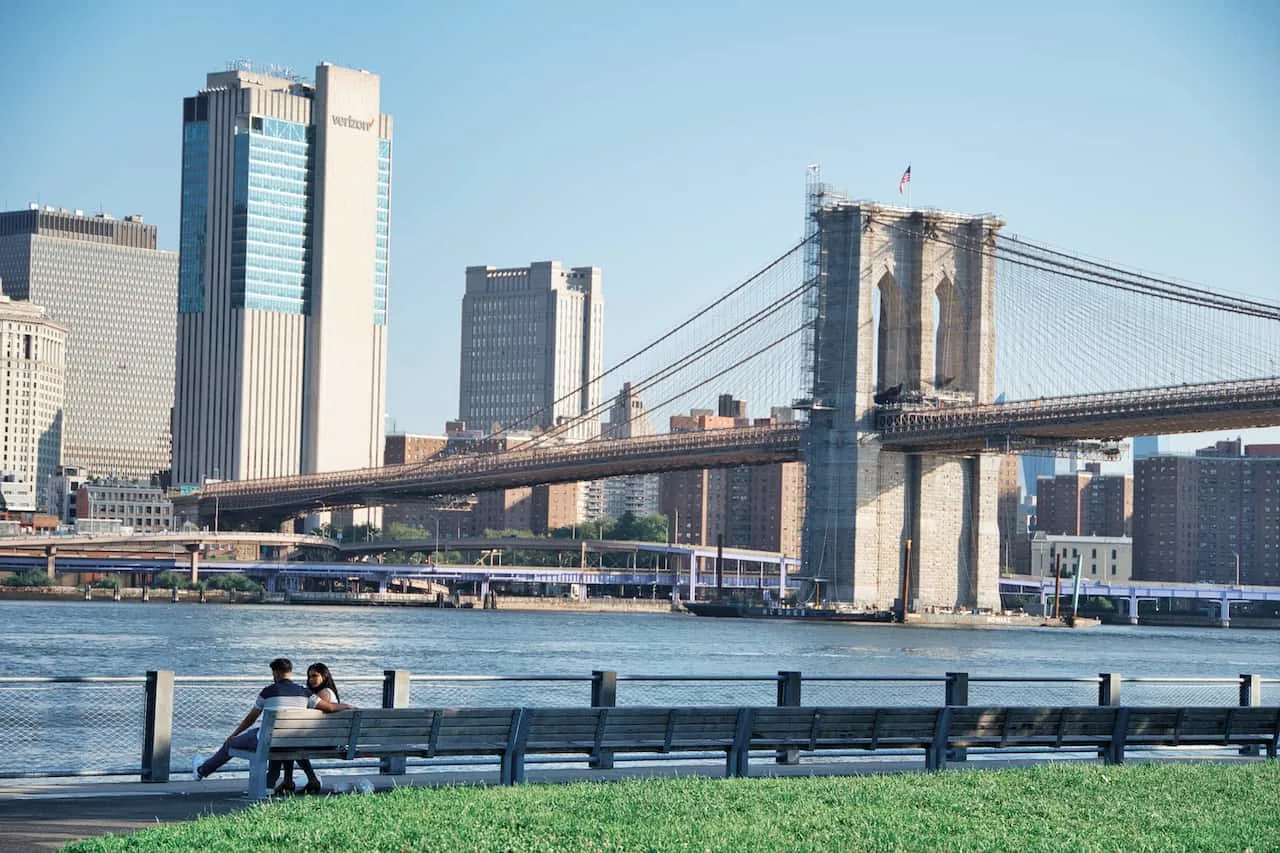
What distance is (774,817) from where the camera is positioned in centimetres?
1153

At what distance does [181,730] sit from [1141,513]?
152591mm

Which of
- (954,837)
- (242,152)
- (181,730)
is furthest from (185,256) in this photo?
(954,837)

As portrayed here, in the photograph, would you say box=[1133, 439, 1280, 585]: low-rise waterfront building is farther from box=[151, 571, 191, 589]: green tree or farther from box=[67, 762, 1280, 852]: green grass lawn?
box=[67, 762, 1280, 852]: green grass lawn

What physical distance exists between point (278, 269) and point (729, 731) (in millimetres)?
140206

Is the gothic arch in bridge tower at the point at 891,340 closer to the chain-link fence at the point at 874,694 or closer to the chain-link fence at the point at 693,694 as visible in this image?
the chain-link fence at the point at 874,694

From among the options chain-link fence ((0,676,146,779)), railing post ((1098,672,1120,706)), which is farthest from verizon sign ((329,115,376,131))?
railing post ((1098,672,1120,706))

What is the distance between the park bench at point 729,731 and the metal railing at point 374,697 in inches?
13.1

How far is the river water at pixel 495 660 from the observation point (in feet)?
76.0

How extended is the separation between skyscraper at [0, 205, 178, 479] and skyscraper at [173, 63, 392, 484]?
4134 cm

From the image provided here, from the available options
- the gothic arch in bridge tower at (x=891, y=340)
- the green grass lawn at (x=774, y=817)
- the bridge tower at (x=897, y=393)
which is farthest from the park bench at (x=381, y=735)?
the gothic arch in bridge tower at (x=891, y=340)

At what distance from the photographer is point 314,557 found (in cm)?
12756

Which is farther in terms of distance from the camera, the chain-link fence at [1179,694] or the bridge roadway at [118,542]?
the bridge roadway at [118,542]

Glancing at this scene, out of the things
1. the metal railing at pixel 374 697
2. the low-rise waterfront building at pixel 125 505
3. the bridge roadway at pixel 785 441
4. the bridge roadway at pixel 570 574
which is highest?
the bridge roadway at pixel 785 441

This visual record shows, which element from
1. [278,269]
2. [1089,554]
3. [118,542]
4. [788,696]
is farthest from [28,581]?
[788,696]
